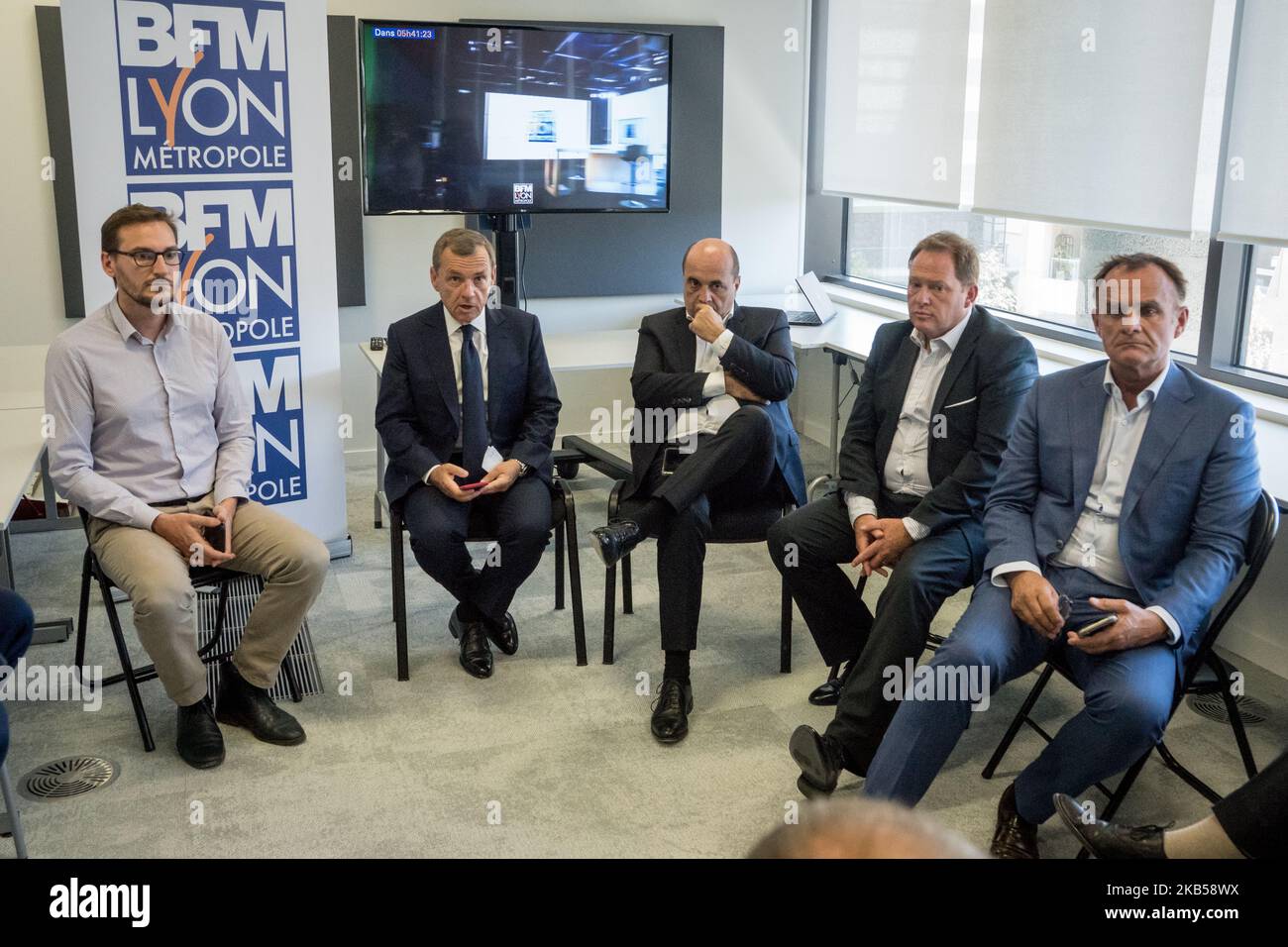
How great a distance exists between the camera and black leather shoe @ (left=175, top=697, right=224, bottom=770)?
129 inches

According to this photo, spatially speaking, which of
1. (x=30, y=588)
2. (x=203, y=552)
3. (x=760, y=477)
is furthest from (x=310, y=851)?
(x=30, y=588)

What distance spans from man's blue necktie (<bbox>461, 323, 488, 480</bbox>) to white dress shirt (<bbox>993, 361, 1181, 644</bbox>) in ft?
5.51

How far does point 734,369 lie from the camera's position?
3.88 metres

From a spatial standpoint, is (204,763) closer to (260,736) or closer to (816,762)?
(260,736)

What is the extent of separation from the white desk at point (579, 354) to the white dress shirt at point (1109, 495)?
2.07m

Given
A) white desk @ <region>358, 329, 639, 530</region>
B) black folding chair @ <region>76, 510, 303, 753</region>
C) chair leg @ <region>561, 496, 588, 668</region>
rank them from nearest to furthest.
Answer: black folding chair @ <region>76, 510, 303, 753</region>, chair leg @ <region>561, 496, 588, 668</region>, white desk @ <region>358, 329, 639, 530</region>

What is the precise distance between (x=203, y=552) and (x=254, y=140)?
5.29ft

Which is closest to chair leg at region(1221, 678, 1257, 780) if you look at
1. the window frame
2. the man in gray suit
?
the man in gray suit

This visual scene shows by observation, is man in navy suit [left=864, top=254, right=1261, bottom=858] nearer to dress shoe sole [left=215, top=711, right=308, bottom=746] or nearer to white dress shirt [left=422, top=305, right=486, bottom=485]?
dress shoe sole [left=215, top=711, right=308, bottom=746]

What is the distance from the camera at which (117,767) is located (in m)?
3.28

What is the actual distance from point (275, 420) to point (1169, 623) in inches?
121

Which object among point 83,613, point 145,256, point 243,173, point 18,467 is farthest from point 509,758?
point 243,173

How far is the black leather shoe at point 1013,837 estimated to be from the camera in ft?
9.34
